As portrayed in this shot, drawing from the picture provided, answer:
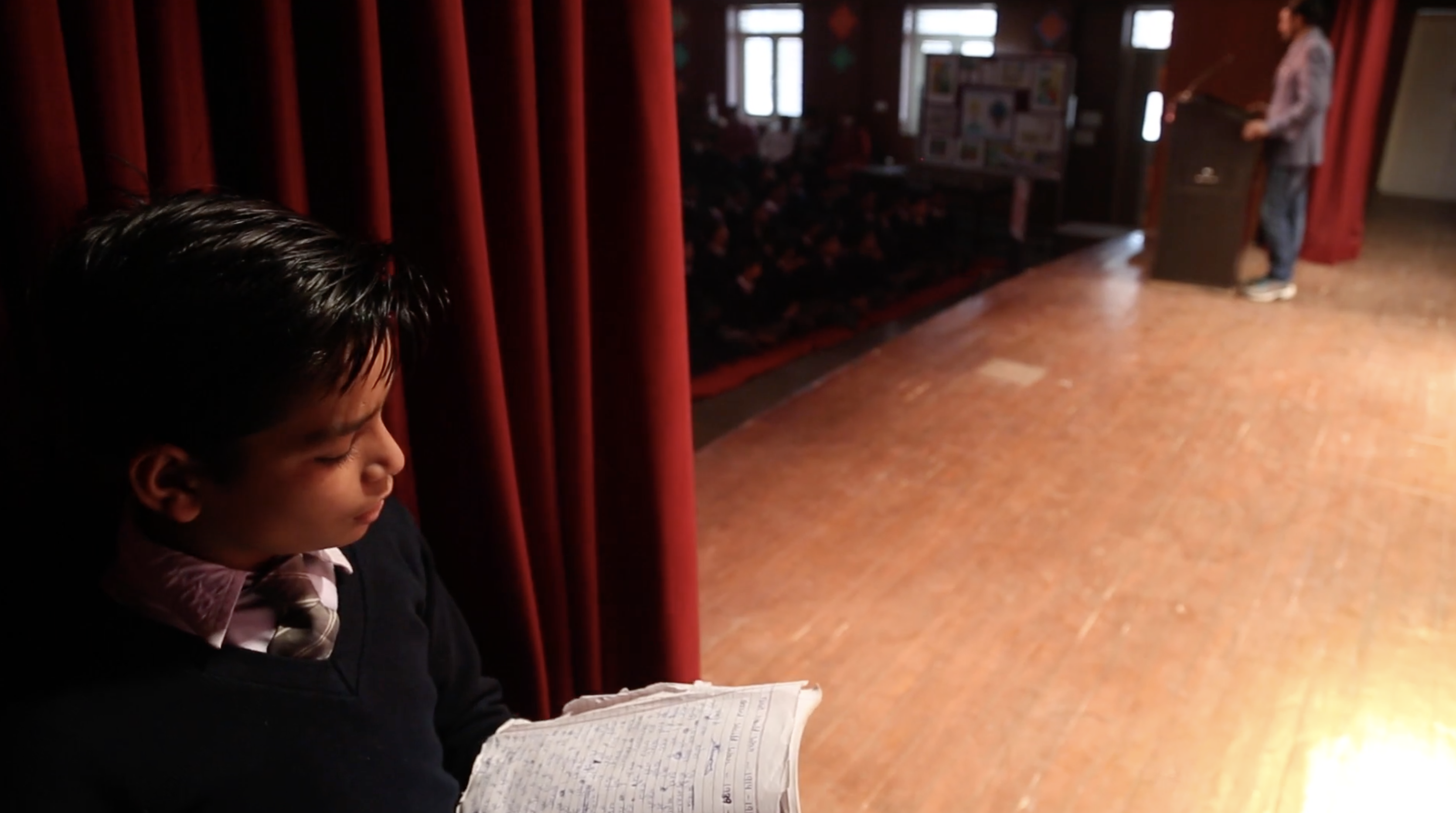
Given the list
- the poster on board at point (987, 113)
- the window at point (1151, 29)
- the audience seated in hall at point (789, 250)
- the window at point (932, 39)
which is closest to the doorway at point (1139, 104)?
the window at point (1151, 29)

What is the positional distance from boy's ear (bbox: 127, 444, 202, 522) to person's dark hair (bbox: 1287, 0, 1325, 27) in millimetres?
4322

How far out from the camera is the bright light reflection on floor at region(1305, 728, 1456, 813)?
4.93 ft

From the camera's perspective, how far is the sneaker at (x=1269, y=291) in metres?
4.34

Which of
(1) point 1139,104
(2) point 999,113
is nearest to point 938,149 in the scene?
(2) point 999,113

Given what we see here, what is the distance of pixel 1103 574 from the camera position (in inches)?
83.8

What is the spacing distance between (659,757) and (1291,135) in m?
4.12

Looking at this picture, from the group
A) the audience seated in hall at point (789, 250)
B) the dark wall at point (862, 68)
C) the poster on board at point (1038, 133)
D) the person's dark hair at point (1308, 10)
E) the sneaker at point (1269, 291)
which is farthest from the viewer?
the dark wall at point (862, 68)

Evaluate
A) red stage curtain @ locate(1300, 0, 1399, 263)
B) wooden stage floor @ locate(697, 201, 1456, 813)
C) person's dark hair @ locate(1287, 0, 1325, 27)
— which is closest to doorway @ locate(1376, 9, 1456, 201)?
red stage curtain @ locate(1300, 0, 1399, 263)

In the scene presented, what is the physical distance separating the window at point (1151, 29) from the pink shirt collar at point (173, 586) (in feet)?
30.2

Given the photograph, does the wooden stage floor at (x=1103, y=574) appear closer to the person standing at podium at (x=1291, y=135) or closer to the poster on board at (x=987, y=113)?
the person standing at podium at (x=1291, y=135)

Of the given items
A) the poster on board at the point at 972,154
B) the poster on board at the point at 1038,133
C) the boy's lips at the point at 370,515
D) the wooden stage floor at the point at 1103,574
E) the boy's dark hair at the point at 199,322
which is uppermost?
the boy's dark hair at the point at 199,322

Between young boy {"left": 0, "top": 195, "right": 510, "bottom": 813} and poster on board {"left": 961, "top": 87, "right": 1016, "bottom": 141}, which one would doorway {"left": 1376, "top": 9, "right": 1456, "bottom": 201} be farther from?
young boy {"left": 0, "top": 195, "right": 510, "bottom": 813}

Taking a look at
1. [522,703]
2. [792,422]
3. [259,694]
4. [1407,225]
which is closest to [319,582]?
[259,694]

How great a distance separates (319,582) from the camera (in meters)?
0.77
